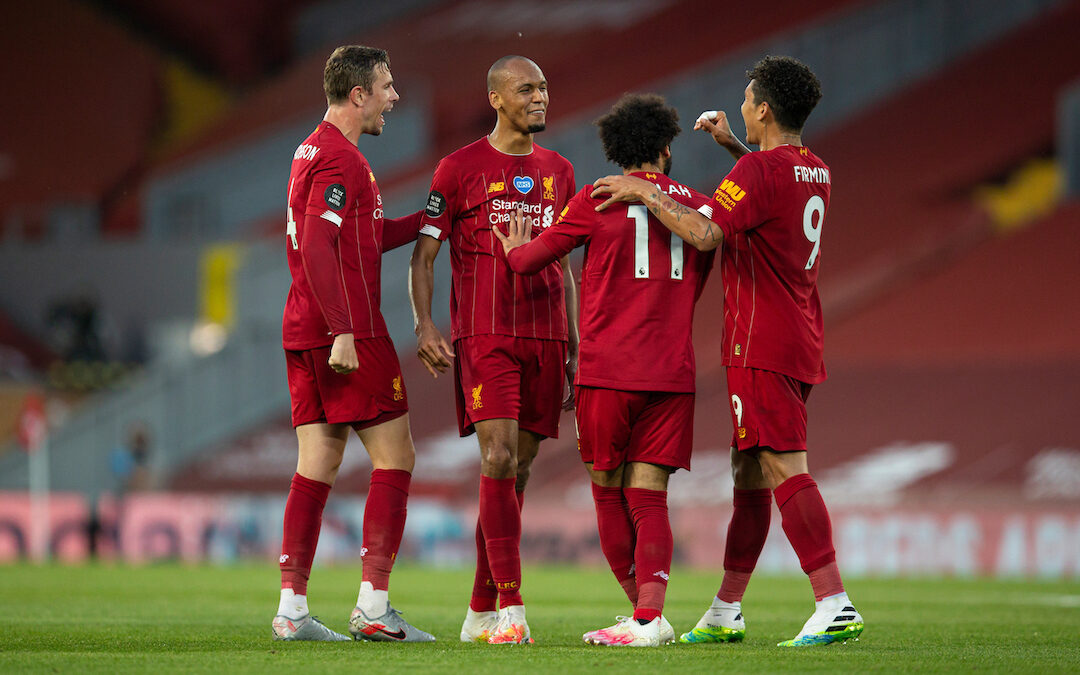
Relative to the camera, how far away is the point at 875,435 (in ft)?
59.2

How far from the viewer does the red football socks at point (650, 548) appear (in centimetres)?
584

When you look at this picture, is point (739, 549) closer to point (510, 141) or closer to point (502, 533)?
point (502, 533)

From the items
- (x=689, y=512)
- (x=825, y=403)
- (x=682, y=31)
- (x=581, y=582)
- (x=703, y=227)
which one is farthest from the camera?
(x=682, y=31)

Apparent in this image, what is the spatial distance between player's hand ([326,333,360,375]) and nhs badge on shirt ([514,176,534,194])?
3.32 feet

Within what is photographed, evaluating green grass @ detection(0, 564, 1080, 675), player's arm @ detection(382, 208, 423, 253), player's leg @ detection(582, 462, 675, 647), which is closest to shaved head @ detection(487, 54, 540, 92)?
player's arm @ detection(382, 208, 423, 253)

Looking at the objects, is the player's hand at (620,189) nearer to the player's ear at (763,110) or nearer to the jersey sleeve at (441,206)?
the player's ear at (763,110)

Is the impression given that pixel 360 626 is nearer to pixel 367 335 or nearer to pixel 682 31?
pixel 367 335

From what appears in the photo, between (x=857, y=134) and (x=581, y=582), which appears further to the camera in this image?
(x=857, y=134)

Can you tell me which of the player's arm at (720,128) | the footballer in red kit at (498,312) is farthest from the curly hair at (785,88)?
the footballer in red kit at (498,312)

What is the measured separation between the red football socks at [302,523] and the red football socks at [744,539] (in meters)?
1.71

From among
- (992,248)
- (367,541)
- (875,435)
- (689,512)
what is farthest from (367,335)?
(992,248)

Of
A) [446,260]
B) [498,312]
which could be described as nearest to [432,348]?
[498,312]

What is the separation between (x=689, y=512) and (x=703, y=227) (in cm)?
1041

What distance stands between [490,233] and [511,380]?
0.65m
